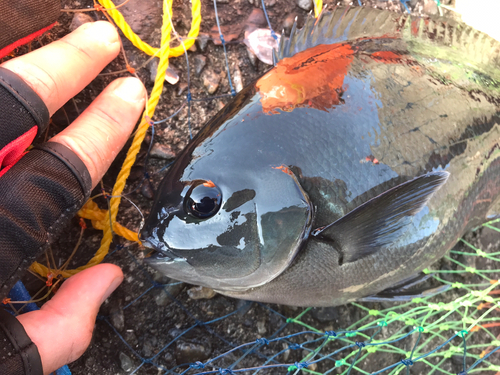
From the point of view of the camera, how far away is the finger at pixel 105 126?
4.48 feet

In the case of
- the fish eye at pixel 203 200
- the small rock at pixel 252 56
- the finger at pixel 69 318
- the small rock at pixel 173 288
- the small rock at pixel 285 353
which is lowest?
the small rock at pixel 285 353

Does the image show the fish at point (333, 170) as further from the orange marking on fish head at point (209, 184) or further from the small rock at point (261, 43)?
the small rock at point (261, 43)

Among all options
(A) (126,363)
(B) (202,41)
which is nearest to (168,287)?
(A) (126,363)

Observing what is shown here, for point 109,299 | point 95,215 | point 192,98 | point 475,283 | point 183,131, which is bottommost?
point 475,283

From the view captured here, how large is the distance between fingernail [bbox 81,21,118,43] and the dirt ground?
0.17m

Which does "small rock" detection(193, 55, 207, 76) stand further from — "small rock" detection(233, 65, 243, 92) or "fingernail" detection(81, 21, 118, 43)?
"fingernail" detection(81, 21, 118, 43)

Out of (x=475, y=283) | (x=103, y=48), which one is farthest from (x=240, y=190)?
(x=475, y=283)

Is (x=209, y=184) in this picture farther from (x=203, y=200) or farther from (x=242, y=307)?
(x=242, y=307)

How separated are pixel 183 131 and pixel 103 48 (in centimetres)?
50

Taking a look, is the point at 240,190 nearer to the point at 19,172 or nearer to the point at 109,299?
the point at 19,172

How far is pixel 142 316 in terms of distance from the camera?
5.33 feet

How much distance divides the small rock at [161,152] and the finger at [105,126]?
0.62 feet

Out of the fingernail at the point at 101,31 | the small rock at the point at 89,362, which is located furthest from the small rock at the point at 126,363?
the fingernail at the point at 101,31

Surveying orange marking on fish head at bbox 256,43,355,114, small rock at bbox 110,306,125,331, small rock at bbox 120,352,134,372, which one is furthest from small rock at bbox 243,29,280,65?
small rock at bbox 120,352,134,372
